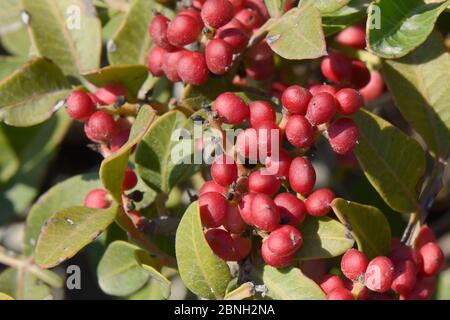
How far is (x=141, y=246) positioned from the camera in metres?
1.53

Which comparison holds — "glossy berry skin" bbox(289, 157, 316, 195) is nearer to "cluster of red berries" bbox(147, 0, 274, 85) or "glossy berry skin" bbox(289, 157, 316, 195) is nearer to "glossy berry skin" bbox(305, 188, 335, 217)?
"glossy berry skin" bbox(305, 188, 335, 217)

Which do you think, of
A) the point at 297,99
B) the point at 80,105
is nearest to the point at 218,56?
the point at 297,99

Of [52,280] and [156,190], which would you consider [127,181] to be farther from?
[52,280]

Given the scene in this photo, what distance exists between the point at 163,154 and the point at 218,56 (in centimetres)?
25

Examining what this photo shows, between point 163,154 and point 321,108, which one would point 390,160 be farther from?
point 163,154

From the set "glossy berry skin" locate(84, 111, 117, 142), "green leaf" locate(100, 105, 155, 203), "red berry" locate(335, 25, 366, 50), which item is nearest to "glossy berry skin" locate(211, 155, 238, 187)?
"green leaf" locate(100, 105, 155, 203)

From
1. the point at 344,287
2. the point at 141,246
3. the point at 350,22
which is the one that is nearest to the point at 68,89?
the point at 141,246

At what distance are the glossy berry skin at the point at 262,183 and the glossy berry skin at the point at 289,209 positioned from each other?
0.02 m

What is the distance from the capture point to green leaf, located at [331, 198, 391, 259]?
136cm

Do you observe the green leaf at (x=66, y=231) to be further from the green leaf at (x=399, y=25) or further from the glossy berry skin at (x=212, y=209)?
the green leaf at (x=399, y=25)

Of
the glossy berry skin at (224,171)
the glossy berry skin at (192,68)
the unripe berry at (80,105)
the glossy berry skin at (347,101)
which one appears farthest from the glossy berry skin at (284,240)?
the unripe berry at (80,105)

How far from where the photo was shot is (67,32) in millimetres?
1703

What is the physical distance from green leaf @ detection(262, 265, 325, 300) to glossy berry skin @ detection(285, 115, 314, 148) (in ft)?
0.77

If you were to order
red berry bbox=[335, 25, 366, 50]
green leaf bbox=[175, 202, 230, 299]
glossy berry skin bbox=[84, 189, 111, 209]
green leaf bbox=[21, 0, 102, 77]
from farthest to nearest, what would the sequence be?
red berry bbox=[335, 25, 366, 50] → green leaf bbox=[21, 0, 102, 77] → glossy berry skin bbox=[84, 189, 111, 209] → green leaf bbox=[175, 202, 230, 299]
